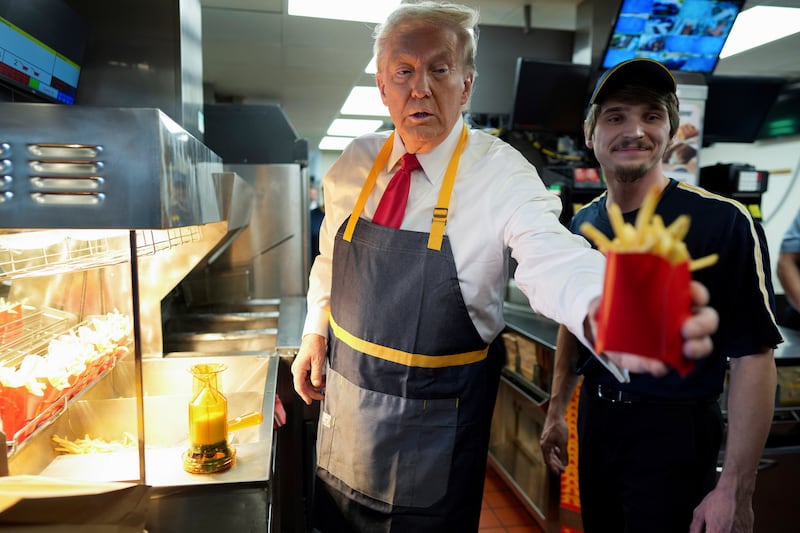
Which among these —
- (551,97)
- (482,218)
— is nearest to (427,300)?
(482,218)

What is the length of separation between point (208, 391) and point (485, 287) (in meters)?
0.73

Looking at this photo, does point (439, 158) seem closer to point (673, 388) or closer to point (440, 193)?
point (440, 193)

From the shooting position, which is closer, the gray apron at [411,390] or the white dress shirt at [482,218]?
the white dress shirt at [482,218]

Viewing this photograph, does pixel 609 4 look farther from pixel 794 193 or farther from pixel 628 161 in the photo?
pixel 794 193

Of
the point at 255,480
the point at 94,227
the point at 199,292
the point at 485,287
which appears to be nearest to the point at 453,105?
the point at 485,287

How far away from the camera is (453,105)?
4.38 ft

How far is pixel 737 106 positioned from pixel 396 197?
358 centimetres

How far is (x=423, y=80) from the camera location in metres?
1.27

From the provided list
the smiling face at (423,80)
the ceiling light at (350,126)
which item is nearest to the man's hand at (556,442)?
the smiling face at (423,80)

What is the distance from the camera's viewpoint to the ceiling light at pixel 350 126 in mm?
9078

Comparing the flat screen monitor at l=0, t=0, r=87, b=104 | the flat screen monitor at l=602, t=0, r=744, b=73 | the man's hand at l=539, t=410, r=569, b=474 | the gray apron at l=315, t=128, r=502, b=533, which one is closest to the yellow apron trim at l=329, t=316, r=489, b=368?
the gray apron at l=315, t=128, r=502, b=533

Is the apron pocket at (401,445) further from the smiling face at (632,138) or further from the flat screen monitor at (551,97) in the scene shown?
the flat screen monitor at (551,97)

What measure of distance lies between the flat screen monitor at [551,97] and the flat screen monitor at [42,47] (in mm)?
2499

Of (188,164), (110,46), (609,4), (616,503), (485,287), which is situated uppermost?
(609,4)
